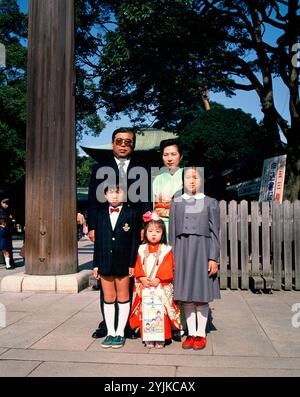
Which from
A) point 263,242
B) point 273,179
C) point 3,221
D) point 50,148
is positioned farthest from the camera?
point 3,221

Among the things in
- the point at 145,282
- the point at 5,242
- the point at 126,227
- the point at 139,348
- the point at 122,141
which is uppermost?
the point at 122,141

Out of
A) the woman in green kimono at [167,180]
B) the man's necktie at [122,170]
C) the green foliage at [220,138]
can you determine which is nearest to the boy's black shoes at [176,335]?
the woman in green kimono at [167,180]

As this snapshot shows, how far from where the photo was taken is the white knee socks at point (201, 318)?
3.73 metres

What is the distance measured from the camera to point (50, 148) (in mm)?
6418

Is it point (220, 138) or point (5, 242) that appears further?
point (220, 138)

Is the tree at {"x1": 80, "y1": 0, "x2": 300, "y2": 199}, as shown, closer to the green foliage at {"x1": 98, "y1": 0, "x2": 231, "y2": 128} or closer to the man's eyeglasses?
the green foliage at {"x1": 98, "y1": 0, "x2": 231, "y2": 128}

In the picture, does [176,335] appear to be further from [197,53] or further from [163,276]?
[197,53]

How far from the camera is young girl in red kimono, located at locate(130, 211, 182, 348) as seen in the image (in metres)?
3.73

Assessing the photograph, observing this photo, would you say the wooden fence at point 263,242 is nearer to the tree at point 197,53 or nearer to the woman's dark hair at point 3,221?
the tree at point 197,53

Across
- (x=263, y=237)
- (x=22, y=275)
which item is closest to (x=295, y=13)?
(x=263, y=237)

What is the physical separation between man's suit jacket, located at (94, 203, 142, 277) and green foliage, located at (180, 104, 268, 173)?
1083 cm

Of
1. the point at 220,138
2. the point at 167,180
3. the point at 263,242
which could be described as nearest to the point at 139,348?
the point at 167,180

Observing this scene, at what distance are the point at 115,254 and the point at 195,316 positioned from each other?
969 millimetres

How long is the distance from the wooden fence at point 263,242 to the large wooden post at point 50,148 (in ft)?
8.50
